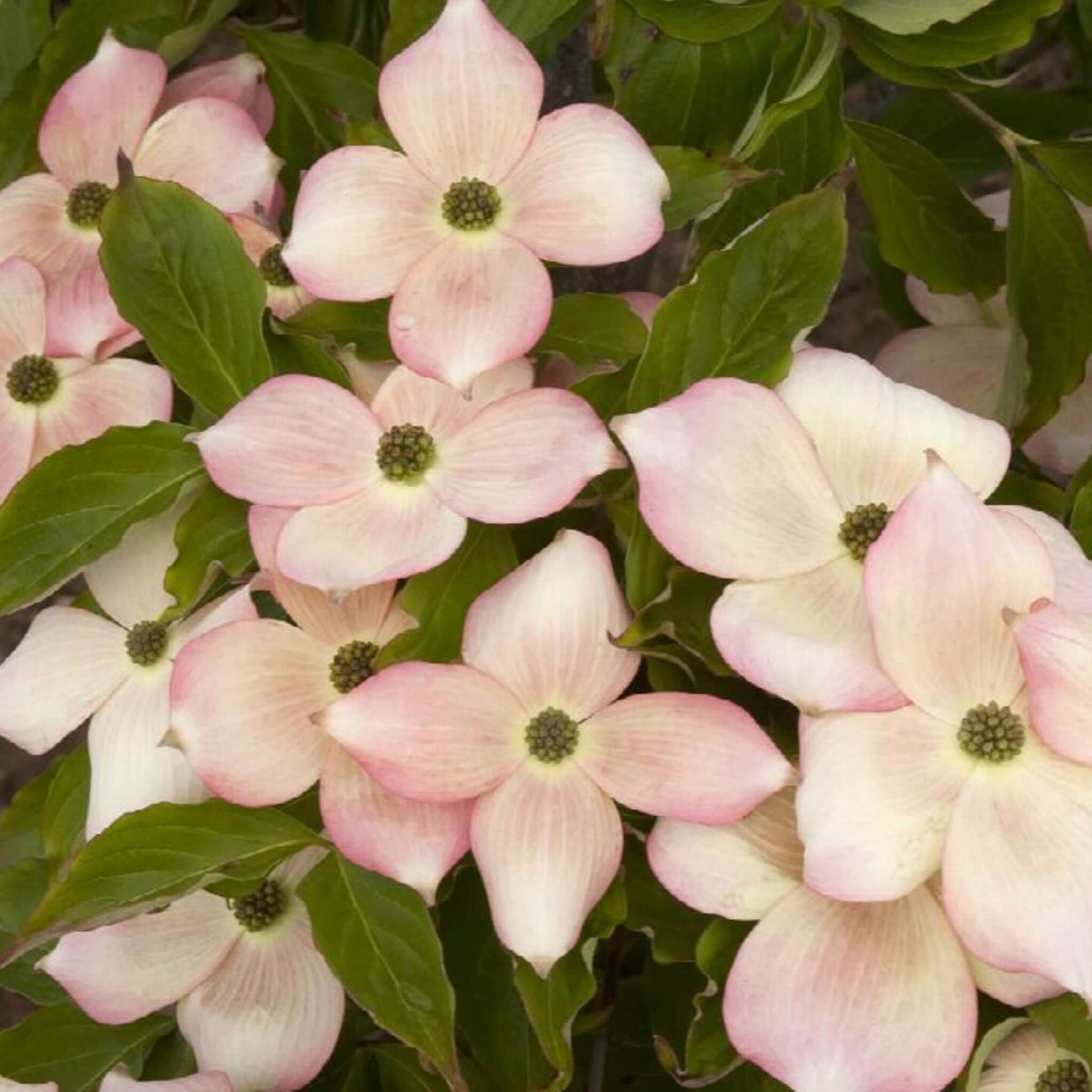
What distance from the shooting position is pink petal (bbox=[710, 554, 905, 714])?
583mm

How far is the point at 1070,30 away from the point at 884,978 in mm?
759

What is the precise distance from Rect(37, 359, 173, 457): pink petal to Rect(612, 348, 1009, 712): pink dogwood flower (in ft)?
0.79

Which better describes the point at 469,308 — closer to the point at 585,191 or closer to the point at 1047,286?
the point at 585,191

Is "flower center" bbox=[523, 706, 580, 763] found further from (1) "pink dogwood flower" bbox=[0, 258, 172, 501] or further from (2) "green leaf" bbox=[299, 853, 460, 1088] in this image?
(1) "pink dogwood flower" bbox=[0, 258, 172, 501]

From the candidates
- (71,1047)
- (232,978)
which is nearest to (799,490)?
(232,978)

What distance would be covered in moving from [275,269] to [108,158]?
0.13 m

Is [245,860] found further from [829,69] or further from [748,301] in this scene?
[829,69]

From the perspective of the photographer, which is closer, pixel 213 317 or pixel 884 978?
pixel 884 978

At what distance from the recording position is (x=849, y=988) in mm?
599

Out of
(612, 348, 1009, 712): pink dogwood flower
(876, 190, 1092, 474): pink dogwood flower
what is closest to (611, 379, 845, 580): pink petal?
(612, 348, 1009, 712): pink dogwood flower

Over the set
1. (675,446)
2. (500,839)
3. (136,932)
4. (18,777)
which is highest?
(675,446)

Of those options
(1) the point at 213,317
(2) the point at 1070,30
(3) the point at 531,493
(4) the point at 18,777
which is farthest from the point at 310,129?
(4) the point at 18,777

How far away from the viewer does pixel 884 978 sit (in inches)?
23.5

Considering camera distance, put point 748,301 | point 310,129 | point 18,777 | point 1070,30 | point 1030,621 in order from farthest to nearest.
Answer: point 18,777
point 1070,30
point 310,129
point 748,301
point 1030,621
